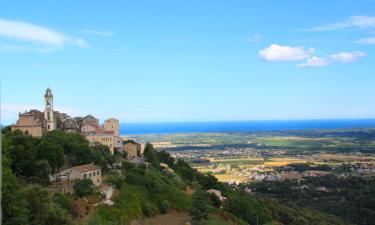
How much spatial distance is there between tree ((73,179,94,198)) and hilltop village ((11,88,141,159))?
13260 millimetres

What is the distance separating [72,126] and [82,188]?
935 inches

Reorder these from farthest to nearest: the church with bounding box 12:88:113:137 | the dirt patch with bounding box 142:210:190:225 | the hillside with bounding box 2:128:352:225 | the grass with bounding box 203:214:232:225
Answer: the church with bounding box 12:88:113:137, the grass with bounding box 203:214:232:225, the dirt patch with bounding box 142:210:190:225, the hillside with bounding box 2:128:352:225

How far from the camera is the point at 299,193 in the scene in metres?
83.6

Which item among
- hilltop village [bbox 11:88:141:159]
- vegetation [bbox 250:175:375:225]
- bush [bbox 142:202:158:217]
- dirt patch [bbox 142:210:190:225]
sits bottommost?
vegetation [bbox 250:175:375:225]

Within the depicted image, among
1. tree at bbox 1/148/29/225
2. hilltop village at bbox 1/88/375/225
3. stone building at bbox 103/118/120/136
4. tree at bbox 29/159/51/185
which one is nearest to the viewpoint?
tree at bbox 1/148/29/225

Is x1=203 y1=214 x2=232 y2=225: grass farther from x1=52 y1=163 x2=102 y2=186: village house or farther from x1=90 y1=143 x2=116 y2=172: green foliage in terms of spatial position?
x1=90 y1=143 x2=116 y2=172: green foliage

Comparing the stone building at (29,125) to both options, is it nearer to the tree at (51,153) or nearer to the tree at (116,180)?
the tree at (51,153)

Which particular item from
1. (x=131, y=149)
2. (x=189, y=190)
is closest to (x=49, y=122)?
(x=131, y=149)

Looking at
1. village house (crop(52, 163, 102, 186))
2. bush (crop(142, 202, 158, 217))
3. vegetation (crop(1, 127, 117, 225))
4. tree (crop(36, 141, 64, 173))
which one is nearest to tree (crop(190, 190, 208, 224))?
bush (crop(142, 202, 158, 217))

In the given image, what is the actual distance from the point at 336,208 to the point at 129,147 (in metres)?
33.9

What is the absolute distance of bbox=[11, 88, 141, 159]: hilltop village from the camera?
44.7m

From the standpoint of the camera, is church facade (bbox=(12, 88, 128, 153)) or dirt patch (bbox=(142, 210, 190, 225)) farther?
church facade (bbox=(12, 88, 128, 153))

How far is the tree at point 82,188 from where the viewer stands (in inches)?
1216

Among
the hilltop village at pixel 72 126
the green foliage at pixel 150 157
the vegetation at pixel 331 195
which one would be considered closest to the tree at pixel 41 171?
the hilltop village at pixel 72 126
